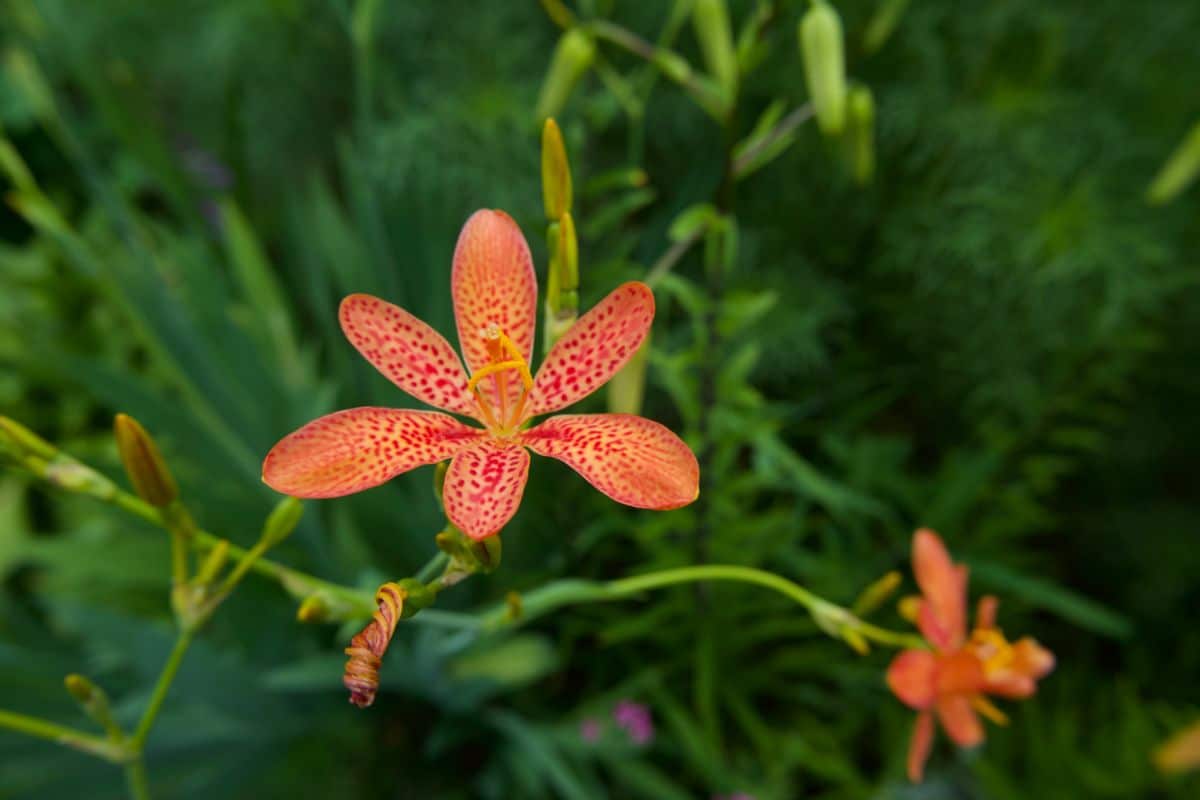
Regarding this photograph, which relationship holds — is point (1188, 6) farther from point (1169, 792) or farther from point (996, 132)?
point (1169, 792)

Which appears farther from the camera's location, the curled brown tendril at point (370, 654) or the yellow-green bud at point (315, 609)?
the yellow-green bud at point (315, 609)

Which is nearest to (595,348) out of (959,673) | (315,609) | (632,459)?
(632,459)

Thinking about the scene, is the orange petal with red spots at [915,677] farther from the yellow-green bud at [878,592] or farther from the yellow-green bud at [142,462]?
the yellow-green bud at [142,462]

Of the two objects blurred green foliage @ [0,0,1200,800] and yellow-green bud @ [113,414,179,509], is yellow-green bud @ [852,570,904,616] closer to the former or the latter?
blurred green foliage @ [0,0,1200,800]

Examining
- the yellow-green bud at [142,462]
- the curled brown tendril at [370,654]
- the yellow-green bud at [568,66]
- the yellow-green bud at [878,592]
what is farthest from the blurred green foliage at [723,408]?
the curled brown tendril at [370,654]

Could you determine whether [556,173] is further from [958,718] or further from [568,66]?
[958,718]

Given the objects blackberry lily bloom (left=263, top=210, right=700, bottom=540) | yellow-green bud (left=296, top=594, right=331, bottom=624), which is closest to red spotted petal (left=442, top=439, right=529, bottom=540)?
blackberry lily bloom (left=263, top=210, right=700, bottom=540)

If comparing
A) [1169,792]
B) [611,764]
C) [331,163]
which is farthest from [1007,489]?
[331,163]

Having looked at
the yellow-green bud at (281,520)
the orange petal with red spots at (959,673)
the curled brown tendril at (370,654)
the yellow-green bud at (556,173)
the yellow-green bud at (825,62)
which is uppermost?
the yellow-green bud at (825,62)
